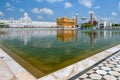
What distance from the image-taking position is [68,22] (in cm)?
4334

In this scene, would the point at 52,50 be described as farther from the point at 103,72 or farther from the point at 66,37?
the point at 66,37

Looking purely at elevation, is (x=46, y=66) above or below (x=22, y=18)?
below

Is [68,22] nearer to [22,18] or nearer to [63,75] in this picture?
[22,18]

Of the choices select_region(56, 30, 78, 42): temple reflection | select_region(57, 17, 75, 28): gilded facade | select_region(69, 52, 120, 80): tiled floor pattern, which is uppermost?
select_region(57, 17, 75, 28): gilded facade

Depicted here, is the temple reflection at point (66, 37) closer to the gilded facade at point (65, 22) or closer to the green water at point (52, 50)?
the green water at point (52, 50)

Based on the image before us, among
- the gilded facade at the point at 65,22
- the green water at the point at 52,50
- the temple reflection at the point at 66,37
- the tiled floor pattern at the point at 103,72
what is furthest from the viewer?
the gilded facade at the point at 65,22

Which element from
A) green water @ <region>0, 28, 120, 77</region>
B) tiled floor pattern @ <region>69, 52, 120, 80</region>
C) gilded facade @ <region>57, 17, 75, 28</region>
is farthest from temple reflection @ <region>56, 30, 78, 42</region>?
gilded facade @ <region>57, 17, 75, 28</region>

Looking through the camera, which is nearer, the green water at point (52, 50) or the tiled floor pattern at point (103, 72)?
the tiled floor pattern at point (103, 72)

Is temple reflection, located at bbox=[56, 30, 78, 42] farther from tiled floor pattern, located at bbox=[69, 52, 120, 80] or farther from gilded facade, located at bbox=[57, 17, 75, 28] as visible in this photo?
gilded facade, located at bbox=[57, 17, 75, 28]

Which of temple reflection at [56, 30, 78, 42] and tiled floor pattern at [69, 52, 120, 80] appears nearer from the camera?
tiled floor pattern at [69, 52, 120, 80]

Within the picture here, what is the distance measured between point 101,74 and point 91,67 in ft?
1.15

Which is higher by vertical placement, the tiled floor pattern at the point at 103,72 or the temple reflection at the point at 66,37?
the temple reflection at the point at 66,37

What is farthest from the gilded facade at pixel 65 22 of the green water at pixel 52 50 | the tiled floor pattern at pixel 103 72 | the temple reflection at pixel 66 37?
the tiled floor pattern at pixel 103 72

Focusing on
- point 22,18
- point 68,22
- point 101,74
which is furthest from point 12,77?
point 68,22
